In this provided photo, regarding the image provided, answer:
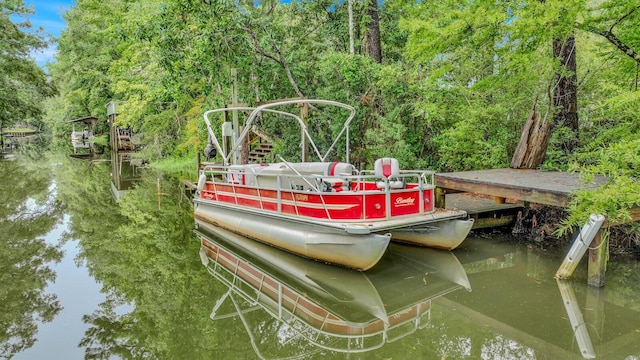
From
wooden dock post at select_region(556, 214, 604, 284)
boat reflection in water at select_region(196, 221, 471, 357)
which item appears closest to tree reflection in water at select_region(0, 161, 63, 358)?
boat reflection in water at select_region(196, 221, 471, 357)

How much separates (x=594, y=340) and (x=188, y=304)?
4.66 metres

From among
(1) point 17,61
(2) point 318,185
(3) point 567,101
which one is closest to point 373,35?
(3) point 567,101

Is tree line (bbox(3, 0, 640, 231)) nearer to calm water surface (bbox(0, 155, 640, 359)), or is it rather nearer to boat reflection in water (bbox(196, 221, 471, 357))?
calm water surface (bbox(0, 155, 640, 359))

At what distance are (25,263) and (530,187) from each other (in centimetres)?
838

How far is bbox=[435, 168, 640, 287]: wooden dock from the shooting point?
5422mm

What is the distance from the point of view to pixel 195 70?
38.4 ft

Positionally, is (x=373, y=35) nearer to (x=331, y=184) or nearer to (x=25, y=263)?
(x=331, y=184)

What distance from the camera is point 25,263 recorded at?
7336 millimetres

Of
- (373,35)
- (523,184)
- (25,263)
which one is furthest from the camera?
(373,35)

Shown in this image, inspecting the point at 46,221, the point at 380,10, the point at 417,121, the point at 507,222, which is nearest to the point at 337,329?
the point at 507,222

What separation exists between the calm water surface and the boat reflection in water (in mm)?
23

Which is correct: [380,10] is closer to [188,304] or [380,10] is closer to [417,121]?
[417,121]

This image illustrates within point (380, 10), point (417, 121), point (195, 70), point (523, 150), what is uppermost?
point (380, 10)

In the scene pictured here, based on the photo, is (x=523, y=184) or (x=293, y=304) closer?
(x=293, y=304)
